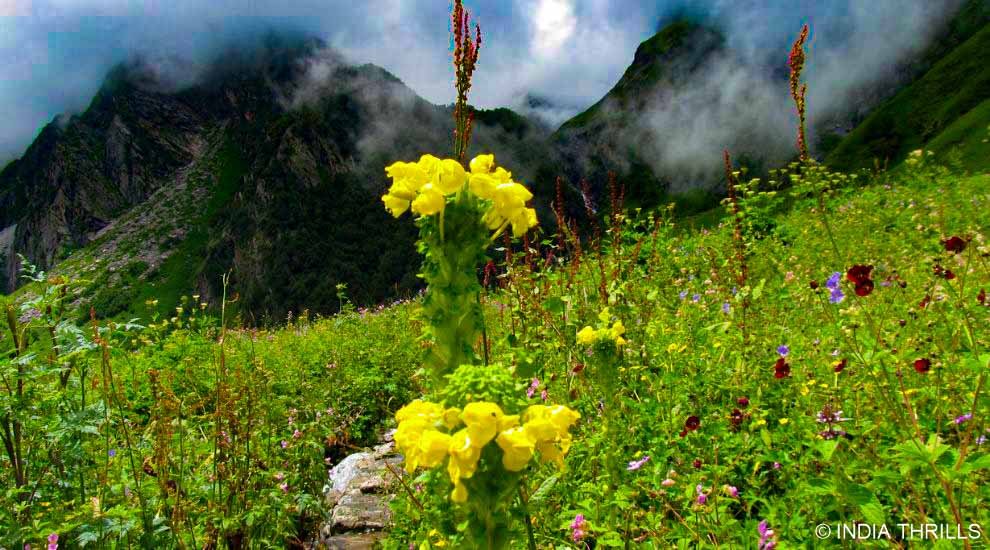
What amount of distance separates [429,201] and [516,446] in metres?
0.75

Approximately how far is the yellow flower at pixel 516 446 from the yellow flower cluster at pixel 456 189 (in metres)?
0.66

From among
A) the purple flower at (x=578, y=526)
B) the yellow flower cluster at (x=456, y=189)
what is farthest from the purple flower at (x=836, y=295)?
the yellow flower cluster at (x=456, y=189)

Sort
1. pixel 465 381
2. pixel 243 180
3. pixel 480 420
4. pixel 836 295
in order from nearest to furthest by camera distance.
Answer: pixel 480 420 < pixel 465 381 < pixel 836 295 < pixel 243 180

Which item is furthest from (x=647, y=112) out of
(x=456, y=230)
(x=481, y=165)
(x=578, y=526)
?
(x=456, y=230)

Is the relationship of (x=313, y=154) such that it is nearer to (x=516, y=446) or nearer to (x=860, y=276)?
(x=860, y=276)

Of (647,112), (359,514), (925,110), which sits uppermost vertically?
(647,112)

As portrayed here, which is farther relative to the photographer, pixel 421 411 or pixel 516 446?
pixel 421 411

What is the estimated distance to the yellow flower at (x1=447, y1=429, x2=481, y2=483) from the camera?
1.06 m

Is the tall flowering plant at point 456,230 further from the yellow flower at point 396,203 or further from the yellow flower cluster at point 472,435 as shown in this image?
the yellow flower cluster at point 472,435

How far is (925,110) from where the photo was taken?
9706cm

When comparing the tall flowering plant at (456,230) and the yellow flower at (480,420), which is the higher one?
the tall flowering plant at (456,230)

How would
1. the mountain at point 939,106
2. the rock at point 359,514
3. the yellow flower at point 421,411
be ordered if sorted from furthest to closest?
the mountain at point 939,106 → the rock at point 359,514 → the yellow flower at point 421,411

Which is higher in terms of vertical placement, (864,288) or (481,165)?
(481,165)

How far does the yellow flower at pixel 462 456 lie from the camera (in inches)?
41.7
